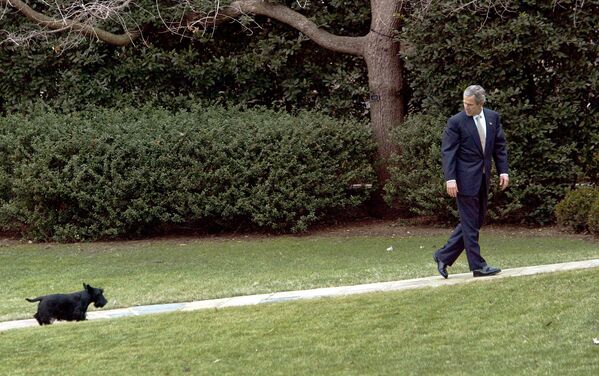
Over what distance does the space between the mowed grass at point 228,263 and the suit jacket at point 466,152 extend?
1886 millimetres

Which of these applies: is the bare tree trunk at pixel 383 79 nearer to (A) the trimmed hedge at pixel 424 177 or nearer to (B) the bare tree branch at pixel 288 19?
(B) the bare tree branch at pixel 288 19

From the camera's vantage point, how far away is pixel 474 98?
411 inches

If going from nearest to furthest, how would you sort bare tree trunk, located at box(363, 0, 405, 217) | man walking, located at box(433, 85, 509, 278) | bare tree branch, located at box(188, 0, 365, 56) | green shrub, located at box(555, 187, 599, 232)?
man walking, located at box(433, 85, 509, 278) < green shrub, located at box(555, 187, 599, 232) < bare tree trunk, located at box(363, 0, 405, 217) < bare tree branch, located at box(188, 0, 365, 56)

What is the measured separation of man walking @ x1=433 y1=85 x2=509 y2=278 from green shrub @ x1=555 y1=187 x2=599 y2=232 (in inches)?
229

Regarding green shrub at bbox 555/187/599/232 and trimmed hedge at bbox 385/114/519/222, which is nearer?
green shrub at bbox 555/187/599/232

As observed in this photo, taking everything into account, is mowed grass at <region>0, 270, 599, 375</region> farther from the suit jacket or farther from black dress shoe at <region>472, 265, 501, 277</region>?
the suit jacket

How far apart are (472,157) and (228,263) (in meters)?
5.18

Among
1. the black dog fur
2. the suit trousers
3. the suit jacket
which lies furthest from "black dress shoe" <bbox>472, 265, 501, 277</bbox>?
the black dog fur

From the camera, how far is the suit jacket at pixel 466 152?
34.9 feet

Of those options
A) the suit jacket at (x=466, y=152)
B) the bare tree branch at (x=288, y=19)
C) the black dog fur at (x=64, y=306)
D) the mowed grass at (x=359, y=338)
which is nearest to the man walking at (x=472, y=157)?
the suit jacket at (x=466, y=152)

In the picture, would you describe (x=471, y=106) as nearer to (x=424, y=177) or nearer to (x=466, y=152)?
(x=466, y=152)

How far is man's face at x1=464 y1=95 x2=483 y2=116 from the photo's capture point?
34.3 feet

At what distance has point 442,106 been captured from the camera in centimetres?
1814

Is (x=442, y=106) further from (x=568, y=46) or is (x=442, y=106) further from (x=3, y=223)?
(x=3, y=223)
